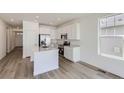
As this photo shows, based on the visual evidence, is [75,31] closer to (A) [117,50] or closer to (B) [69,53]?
(B) [69,53]

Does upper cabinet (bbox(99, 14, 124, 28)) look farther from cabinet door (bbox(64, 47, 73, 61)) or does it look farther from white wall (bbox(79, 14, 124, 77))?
cabinet door (bbox(64, 47, 73, 61))

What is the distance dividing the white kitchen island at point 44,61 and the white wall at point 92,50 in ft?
5.62

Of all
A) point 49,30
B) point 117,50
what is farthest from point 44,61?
point 49,30

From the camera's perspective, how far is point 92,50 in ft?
15.8

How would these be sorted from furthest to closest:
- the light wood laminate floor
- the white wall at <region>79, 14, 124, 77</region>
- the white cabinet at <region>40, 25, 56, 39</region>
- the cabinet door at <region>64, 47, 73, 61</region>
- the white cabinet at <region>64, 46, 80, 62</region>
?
the white cabinet at <region>40, 25, 56, 39</region> < the cabinet door at <region>64, 47, 73, 61</region> < the white cabinet at <region>64, 46, 80, 62</region> < the white wall at <region>79, 14, 124, 77</region> < the light wood laminate floor

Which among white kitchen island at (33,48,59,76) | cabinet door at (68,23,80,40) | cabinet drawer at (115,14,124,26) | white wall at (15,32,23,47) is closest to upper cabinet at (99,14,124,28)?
cabinet drawer at (115,14,124,26)

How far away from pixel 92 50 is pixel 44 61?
7.35ft

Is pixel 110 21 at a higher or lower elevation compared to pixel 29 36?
higher

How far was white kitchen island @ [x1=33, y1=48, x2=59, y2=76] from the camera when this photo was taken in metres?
3.75

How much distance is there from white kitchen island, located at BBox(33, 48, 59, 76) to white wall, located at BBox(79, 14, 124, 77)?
5.62 feet

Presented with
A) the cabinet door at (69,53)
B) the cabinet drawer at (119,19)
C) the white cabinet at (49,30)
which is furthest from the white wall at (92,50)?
the white cabinet at (49,30)

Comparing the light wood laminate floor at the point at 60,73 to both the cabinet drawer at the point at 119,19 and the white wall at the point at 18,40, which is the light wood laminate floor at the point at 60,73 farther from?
the white wall at the point at 18,40
